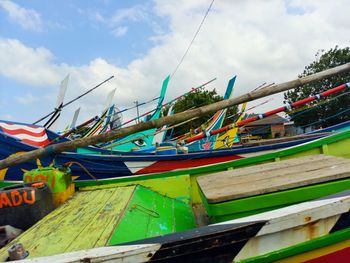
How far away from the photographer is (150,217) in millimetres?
2371

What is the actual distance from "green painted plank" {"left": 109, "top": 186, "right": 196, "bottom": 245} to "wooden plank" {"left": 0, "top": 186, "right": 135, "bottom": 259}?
8cm

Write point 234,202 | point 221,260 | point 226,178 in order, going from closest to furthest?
point 221,260, point 234,202, point 226,178

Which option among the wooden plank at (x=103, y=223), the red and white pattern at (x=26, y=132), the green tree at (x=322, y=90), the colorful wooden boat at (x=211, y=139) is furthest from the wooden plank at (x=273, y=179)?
the green tree at (x=322, y=90)

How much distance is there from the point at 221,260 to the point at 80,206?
1613 millimetres

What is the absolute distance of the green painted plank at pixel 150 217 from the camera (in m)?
1.97

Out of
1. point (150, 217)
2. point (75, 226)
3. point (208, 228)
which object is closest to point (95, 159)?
point (150, 217)

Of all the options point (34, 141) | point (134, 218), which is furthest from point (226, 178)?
point (34, 141)

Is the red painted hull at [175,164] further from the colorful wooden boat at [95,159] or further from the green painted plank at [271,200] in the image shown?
the green painted plank at [271,200]

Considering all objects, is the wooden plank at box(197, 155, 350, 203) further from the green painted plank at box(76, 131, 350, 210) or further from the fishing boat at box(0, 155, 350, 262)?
the green painted plank at box(76, 131, 350, 210)

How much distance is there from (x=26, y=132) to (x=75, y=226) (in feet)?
12.6

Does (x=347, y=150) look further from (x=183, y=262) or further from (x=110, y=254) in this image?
(x=110, y=254)

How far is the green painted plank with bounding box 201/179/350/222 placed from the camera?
178 cm

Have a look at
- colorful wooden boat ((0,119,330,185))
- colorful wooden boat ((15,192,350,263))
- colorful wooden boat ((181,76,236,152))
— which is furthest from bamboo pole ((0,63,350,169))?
colorful wooden boat ((181,76,236,152))

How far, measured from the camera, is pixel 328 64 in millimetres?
34250
